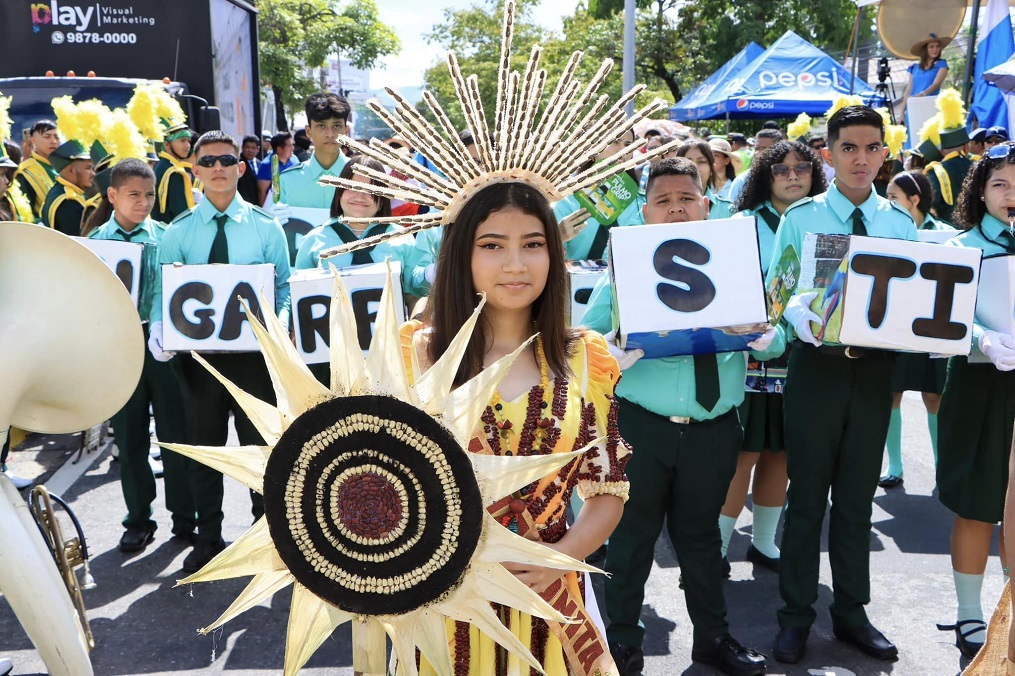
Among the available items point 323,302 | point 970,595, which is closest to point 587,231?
point 323,302

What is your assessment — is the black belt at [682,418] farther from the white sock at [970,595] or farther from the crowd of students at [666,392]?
the white sock at [970,595]

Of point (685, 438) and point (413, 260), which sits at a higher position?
point (413, 260)

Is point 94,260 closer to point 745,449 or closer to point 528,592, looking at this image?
point 528,592

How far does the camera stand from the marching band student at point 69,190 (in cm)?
791

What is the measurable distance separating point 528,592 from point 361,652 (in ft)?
1.08

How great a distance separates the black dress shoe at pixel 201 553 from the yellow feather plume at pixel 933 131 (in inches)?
290

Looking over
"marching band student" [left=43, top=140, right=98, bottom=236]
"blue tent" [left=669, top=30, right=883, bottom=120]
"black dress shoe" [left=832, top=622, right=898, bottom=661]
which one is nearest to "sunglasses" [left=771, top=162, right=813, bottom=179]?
"black dress shoe" [left=832, top=622, right=898, bottom=661]

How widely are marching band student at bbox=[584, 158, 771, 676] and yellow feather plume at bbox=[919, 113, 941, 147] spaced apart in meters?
6.06

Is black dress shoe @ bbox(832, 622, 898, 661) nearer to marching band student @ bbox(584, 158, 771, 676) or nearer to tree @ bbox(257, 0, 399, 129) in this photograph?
marching band student @ bbox(584, 158, 771, 676)

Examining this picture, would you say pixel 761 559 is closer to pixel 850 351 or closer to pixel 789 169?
pixel 850 351

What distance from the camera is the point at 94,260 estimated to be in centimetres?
239

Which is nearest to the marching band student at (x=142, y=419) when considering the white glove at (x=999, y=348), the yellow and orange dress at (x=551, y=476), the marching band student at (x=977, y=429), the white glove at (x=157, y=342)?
the white glove at (x=157, y=342)

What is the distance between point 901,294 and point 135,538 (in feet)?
13.7

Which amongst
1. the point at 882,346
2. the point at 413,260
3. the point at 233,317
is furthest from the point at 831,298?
the point at 233,317
